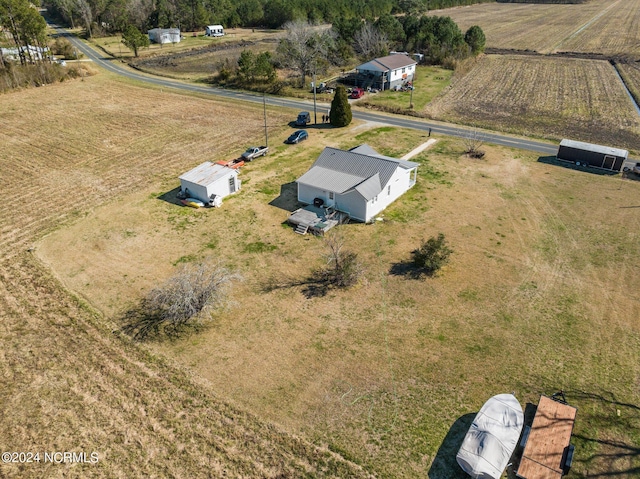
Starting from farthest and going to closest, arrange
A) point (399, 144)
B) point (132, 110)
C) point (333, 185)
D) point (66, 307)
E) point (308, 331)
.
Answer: point (132, 110), point (399, 144), point (333, 185), point (66, 307), point (308, 331)

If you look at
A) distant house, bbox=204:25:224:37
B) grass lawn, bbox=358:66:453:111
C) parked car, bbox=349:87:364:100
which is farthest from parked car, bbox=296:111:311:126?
distant house, bbox=204:25:224:37

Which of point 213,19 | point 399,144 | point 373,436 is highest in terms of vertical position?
point 213,19

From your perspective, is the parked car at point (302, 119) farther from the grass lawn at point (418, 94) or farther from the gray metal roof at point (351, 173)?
the gray metal roof at point (351, 173)

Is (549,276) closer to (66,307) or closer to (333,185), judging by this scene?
(333,185)

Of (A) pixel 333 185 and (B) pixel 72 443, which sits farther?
(A) pixel 333 185

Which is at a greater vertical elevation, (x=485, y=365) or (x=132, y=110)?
(x=132, y=110)

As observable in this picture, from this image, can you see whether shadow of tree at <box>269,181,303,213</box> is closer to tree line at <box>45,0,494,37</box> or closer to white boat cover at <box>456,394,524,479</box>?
white boat cover at <box>456,394,524,479</box>

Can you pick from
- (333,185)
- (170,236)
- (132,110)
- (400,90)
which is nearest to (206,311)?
(170,236)

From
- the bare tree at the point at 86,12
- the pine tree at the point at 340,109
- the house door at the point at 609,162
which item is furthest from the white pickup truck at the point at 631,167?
the bare tree at the point at 86,12
